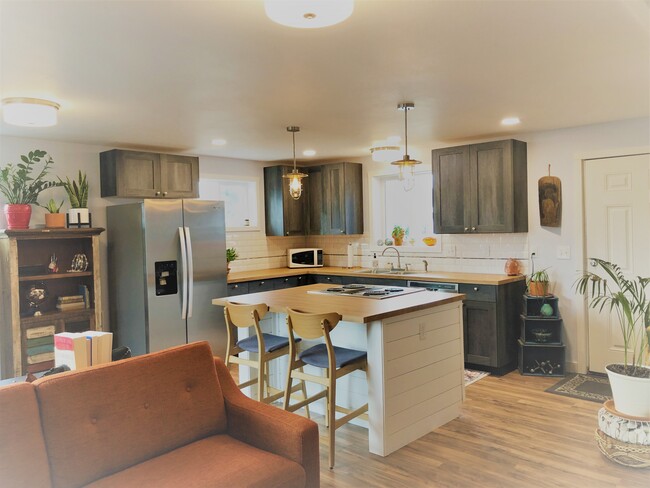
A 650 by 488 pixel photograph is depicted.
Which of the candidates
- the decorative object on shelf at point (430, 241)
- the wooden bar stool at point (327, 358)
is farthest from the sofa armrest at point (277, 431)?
the decorative object on shelf at point (430, 241)

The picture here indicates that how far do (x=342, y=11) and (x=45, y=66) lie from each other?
181 centimetres

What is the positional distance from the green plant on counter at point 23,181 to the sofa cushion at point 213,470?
319 cm

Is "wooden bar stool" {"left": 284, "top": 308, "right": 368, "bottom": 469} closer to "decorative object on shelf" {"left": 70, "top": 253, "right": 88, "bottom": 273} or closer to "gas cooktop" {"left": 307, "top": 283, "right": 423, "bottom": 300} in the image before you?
"gas cooktop" {"left": 307, "top": 283, "right": 423, "bottom": 300}

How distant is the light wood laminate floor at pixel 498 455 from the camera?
287cm

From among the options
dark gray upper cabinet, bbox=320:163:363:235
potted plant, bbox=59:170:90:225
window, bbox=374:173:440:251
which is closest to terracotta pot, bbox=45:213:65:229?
potted plant, bbox=59:170:90:225

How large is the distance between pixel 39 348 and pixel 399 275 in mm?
3453

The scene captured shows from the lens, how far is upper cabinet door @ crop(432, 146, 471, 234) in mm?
5316

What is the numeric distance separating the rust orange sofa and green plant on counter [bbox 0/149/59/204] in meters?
2.86

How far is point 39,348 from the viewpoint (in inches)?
174

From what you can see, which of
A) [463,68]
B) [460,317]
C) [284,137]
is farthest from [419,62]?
[284,137]

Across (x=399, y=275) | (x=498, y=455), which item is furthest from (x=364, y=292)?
(x=399, y=275)

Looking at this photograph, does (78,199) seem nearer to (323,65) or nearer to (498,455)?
(323,65)

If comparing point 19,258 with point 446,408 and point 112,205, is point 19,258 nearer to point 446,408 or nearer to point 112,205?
point 112,205

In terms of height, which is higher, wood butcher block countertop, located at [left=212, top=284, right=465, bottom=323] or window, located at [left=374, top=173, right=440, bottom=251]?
window, located at [left=374, top=173, right=440, bottom=251]
